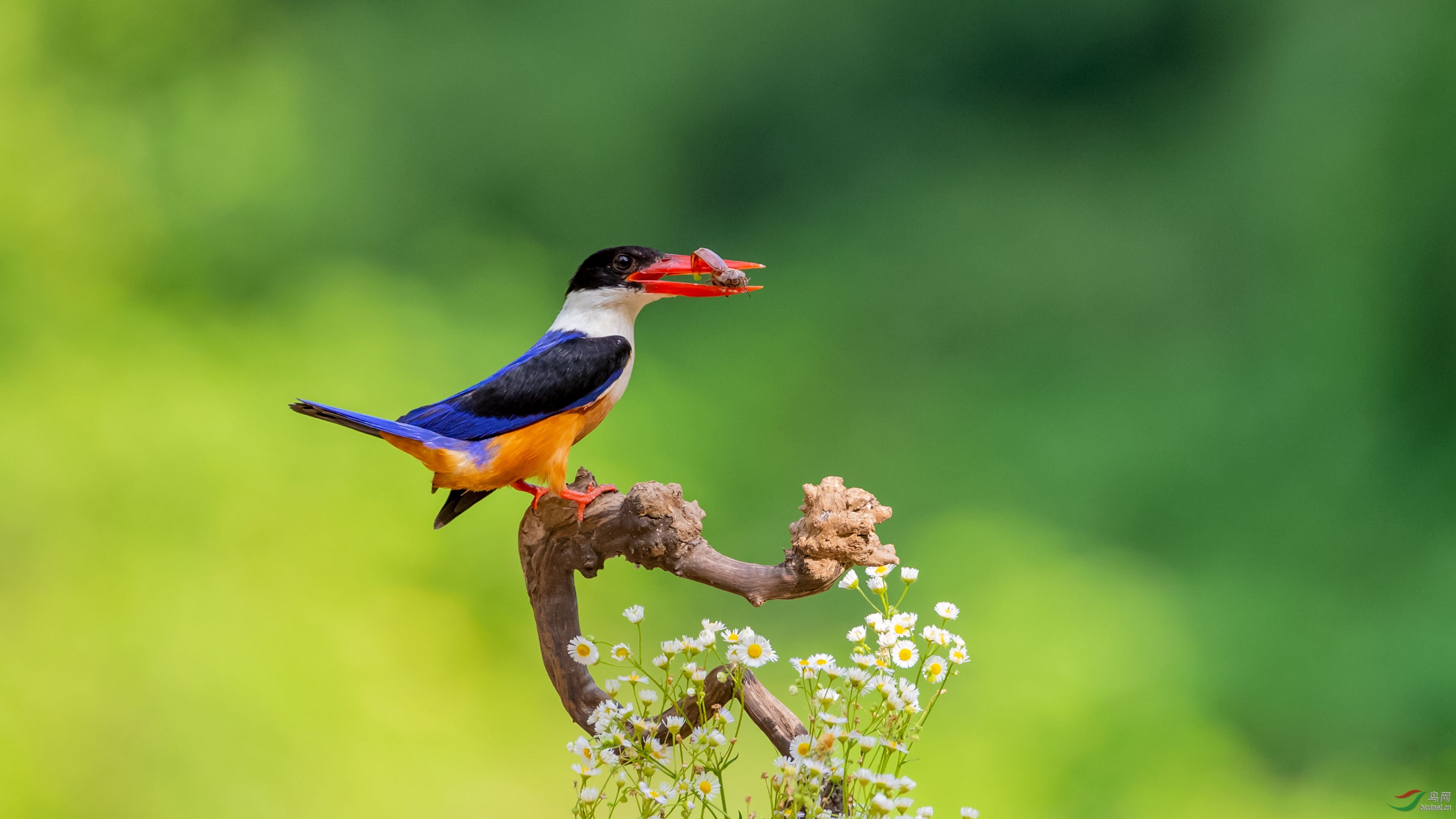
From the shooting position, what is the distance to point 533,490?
224 centimetres

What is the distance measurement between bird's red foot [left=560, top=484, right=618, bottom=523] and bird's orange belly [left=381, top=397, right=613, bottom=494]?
2 centimetres

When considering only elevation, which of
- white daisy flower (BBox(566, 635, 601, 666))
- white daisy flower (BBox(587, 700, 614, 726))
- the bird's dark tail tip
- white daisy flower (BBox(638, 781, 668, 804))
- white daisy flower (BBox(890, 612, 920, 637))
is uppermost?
the bird's dark tail tip

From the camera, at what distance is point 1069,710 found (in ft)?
11.1

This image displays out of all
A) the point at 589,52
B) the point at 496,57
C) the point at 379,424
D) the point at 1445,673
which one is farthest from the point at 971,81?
the point at 379,424

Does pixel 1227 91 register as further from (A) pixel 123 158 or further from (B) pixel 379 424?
(A) pixel 123 158

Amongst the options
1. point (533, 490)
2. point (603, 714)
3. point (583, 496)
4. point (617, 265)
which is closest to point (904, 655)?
point (603, 714)

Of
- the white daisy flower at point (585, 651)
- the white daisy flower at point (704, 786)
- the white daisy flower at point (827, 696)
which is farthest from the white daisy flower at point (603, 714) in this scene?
the white daisy flower at point (827, 696)

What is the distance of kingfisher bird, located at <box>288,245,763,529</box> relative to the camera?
205 cm

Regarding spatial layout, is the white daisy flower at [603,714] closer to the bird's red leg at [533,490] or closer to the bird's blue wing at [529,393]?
the bird's red leg at [533,490]

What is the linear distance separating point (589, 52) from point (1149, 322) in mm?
2086

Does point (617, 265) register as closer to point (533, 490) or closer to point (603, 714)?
point (533, 490)

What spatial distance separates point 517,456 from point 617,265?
424 millimetres

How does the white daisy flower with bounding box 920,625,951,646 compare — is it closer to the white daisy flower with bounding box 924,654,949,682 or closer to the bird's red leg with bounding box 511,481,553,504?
the white daisy flower with bounding box 924,654,949,682

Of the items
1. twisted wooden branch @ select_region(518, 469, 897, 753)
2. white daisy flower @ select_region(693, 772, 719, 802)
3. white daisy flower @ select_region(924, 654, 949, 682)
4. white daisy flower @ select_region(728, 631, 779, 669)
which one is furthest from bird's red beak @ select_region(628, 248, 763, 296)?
white daisy flower @ select_region(693, 772, 719, 802)
